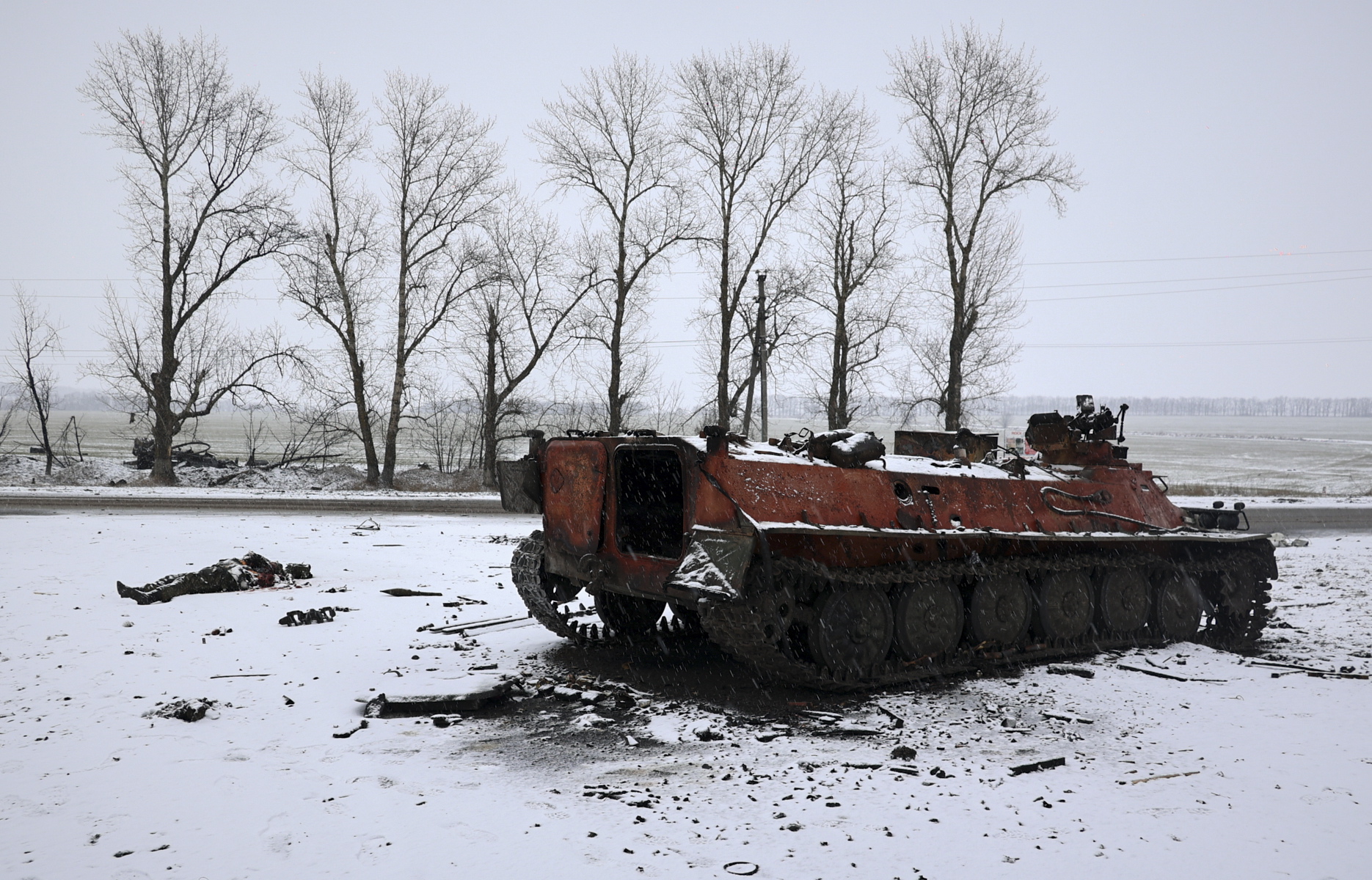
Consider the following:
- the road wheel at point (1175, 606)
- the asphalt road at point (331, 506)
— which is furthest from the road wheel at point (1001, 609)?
the asphalt road at point (331, 506)

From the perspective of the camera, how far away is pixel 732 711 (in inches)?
258

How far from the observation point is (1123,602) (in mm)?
9250

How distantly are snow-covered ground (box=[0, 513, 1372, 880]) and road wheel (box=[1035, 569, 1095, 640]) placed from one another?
513 mm

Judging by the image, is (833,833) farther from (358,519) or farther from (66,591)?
(358,519)

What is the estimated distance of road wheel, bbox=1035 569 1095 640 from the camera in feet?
28.0

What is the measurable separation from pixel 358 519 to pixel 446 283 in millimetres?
9938

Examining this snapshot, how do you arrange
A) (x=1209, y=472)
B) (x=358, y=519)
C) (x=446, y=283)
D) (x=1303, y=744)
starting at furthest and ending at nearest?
(x=1209, y=472) → (x=446, y=283) → (x=358, y=519) → (x=1303, y=744)

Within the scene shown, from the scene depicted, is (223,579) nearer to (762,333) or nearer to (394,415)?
(394,415)

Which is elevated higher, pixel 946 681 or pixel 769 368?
pixel 769 368

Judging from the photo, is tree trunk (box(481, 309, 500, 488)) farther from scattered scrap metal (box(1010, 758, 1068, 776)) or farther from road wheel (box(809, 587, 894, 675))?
scattered scrap metal (box(1010, 758, 1068, 776))

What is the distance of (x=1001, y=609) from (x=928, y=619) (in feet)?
3.41

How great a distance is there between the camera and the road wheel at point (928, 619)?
7383mm

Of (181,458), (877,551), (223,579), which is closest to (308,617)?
(223,579)

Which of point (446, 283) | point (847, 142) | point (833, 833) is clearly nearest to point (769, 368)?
point (847, 142)
